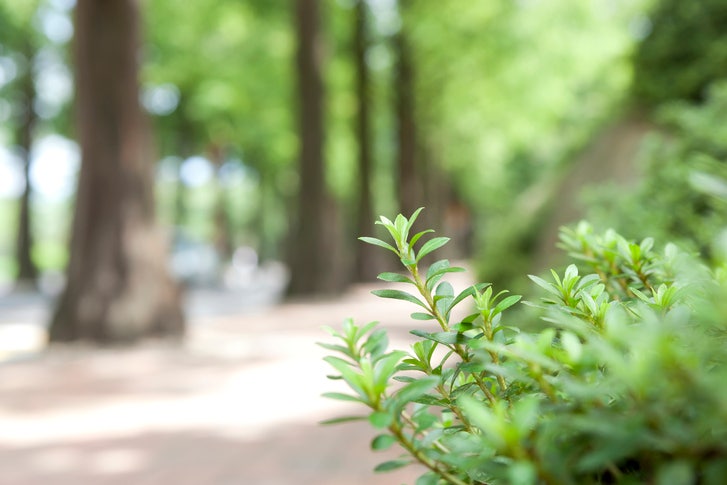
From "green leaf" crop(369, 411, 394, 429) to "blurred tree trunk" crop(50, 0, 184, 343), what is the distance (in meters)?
9.27

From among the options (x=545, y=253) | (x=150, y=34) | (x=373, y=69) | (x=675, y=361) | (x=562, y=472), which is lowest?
(x=545, y=253)

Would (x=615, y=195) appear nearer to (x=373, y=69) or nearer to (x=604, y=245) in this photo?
(x=604, y=245)

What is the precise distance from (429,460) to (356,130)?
21.5 m

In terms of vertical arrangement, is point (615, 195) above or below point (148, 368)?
Result: above

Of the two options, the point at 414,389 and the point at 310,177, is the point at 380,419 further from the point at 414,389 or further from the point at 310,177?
the point at 310,177

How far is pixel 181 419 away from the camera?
6094 millimetres

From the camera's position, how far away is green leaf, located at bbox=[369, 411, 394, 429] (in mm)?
873

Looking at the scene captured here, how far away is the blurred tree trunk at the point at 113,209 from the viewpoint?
9.58 m

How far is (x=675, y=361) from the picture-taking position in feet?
2.19

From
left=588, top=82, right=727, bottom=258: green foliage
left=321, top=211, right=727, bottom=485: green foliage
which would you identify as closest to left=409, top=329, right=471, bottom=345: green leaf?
left=321, top=211, right=727, bottom=485: green foliage

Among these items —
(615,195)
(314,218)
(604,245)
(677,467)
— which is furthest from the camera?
(314,218)

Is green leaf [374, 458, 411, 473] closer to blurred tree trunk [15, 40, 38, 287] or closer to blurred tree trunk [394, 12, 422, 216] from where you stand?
blurred tree trunk [394, 12, 422, 216]

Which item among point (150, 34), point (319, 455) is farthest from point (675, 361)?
point (150, 34)

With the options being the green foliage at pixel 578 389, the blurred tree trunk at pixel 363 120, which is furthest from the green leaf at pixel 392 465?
the blurred tree trunk at pixel 363 120
